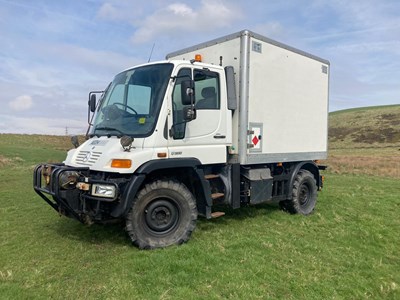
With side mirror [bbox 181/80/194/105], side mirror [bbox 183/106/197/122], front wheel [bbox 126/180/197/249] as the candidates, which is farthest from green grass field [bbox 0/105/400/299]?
side mirror [bbox 181/80/194/105]

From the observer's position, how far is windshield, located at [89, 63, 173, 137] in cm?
611

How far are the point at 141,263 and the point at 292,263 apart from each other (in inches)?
89.5

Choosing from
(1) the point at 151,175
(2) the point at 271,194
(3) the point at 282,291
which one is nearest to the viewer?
(3) the point at 282,291

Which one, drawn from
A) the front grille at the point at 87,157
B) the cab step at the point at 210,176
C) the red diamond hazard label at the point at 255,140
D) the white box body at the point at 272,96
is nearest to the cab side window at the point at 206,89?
the white box body at the point at 272,96

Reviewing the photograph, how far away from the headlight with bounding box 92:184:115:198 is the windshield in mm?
988

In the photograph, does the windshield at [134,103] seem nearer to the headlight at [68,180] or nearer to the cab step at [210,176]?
the headlight at [68,180]

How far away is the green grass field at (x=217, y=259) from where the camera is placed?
4664 mm

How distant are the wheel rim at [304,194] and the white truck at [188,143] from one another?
27cm

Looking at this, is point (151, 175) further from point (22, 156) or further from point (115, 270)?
point (22, 156)

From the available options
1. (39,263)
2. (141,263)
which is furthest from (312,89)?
(39,263)

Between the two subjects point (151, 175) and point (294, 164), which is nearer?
point (151, 175)

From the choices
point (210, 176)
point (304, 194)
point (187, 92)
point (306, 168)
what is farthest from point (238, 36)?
point (304, 194)

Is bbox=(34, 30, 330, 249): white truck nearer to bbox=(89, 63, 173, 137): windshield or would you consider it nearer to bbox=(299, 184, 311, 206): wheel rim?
bbox=(89, 63, 173, 137): windshield

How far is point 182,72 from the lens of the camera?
6395 mm
